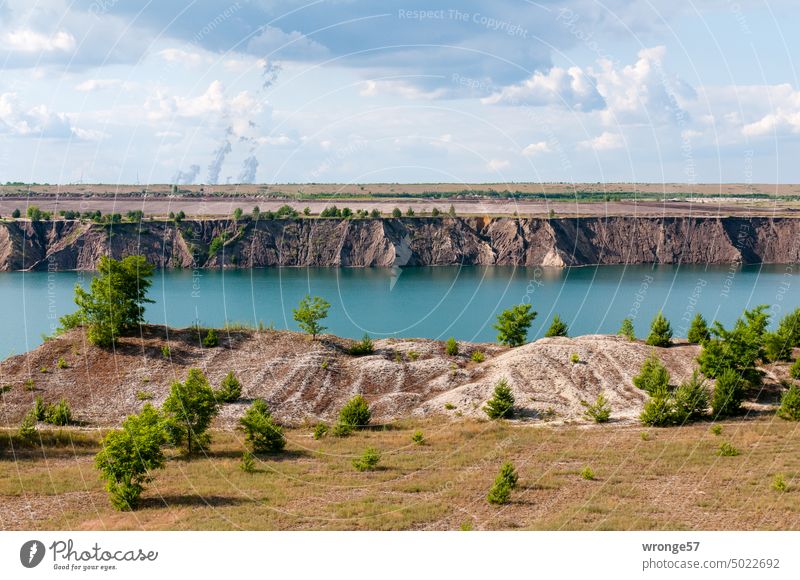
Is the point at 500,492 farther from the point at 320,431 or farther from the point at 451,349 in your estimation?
the point at 451,349

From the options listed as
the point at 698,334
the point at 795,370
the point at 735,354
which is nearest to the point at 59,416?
the point at 735,354

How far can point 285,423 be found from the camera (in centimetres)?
4706

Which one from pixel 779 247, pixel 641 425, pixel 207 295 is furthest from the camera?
pixel 779 247

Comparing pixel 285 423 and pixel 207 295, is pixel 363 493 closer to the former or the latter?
pixel 285 423

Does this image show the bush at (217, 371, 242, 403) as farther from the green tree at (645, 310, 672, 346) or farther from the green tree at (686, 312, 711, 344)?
the green tree at (686, 312, 711, 344)

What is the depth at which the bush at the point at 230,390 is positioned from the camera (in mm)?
49781

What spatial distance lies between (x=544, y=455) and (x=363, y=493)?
11.4m

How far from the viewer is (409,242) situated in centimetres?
18488

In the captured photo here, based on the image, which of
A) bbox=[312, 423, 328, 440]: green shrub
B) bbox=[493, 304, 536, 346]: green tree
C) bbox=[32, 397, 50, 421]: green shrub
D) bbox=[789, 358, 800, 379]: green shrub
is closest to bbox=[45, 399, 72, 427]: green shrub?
bbox=[32, 397, 50, 421]: green shrub

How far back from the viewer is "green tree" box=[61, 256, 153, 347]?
58.0m

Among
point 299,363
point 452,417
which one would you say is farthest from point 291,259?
point 452,417

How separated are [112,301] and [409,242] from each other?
129 metres

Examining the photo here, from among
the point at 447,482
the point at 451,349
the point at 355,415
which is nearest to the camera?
the point at 447,482

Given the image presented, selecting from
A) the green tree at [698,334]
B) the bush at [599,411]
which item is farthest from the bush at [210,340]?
the green tree at [698,334]
